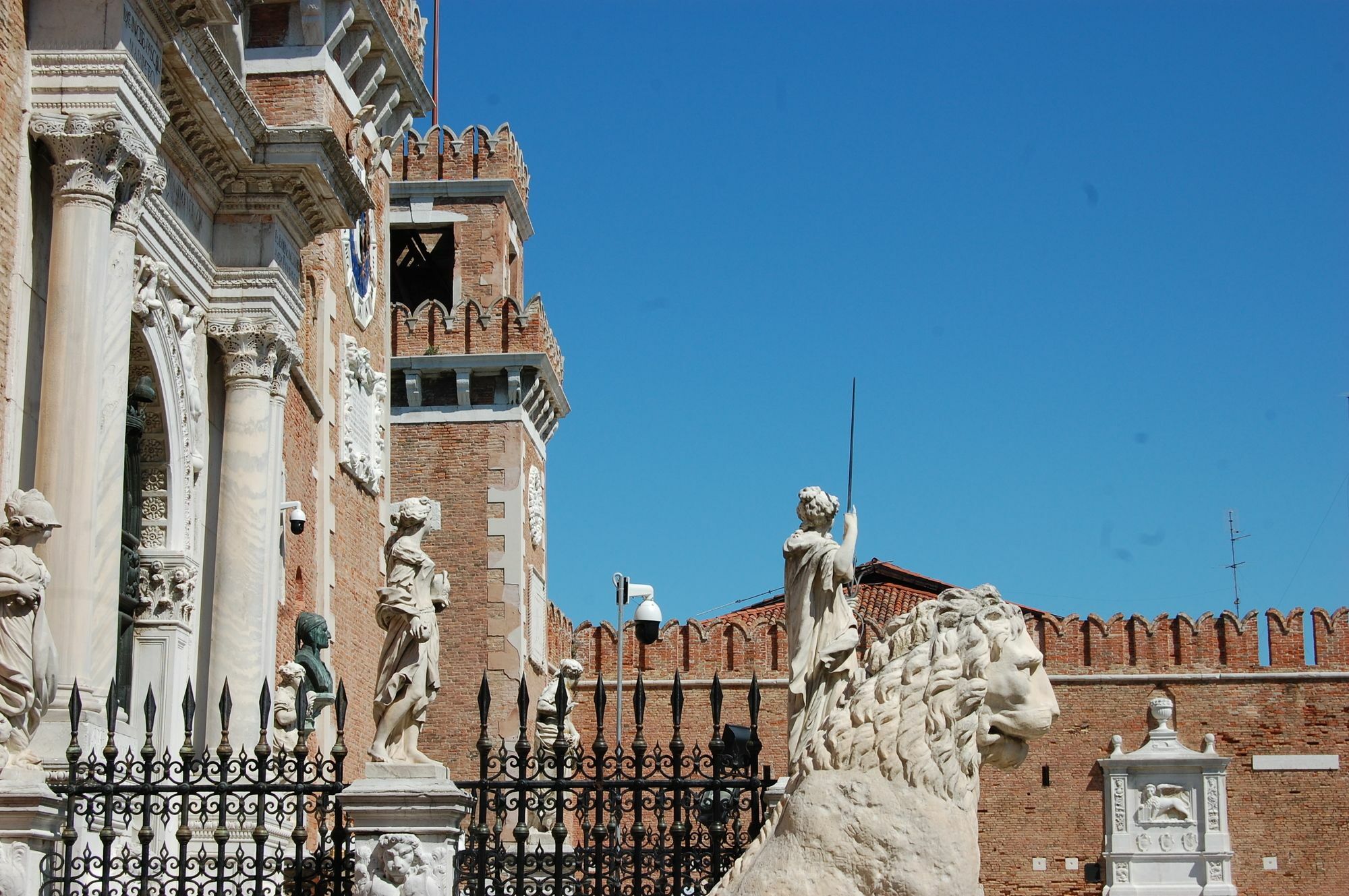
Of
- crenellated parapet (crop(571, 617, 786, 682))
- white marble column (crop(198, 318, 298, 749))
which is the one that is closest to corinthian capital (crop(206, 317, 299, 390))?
white marble column (crop(198, 318, 298, 749))

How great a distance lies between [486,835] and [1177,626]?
74.9 ft

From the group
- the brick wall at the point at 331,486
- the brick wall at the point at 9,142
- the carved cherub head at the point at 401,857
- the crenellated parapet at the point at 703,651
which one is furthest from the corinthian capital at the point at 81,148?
the crenellated parapet at the point at 703,651

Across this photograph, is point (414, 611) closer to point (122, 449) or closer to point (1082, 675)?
point (122, 449)

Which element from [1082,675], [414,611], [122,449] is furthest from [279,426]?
[1082,675]

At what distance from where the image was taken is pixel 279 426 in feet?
45.7

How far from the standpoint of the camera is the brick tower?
26.8m

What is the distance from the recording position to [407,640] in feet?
28.3

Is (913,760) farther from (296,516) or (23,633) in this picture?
(296,516)

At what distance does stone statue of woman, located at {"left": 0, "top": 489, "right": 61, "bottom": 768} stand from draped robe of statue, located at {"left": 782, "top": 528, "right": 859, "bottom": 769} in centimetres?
328

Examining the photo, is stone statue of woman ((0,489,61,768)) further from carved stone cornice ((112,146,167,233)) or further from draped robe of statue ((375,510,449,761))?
carved stone cornice ((112,146,167,233))

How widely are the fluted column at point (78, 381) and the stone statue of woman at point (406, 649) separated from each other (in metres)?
1.83

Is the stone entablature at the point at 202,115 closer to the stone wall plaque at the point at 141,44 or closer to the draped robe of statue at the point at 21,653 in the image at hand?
the stone wall plaque at the point at 141,44

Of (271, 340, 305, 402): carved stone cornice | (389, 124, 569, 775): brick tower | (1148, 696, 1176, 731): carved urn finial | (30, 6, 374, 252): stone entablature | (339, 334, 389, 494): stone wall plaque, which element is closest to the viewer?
(30, 6, 374, 252): stone entablature

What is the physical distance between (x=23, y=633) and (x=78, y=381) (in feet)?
7.44
